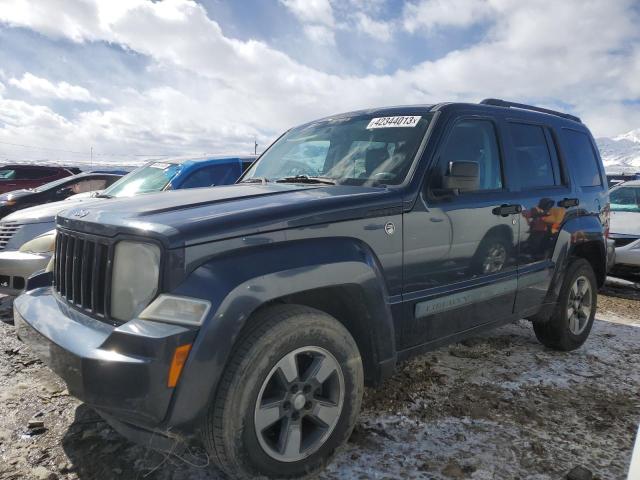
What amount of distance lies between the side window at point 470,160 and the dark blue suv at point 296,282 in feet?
0.04

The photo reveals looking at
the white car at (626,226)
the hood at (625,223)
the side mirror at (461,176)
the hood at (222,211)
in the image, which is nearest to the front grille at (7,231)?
the hood at (222,211)

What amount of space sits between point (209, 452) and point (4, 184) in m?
14.4

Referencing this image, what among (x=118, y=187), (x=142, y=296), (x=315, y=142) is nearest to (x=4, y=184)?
(x=118, y=187)

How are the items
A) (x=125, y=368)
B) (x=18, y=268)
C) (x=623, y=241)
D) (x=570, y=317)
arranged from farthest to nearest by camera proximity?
(x=623, y=241) → (x=18, y=268) → (x=570, y=317) → (x=125, y=368)

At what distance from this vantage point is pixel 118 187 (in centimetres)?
637

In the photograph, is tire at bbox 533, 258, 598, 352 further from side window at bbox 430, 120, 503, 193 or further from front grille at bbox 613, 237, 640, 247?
front grille at bbox 613, 237, 640, 247

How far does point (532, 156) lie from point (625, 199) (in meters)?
5.63

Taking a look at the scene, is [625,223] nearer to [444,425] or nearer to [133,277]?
[444,425]

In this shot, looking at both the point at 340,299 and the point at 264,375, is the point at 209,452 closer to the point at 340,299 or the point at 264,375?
the point at 264,375

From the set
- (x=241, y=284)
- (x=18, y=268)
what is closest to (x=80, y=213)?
(x=241, y=284)

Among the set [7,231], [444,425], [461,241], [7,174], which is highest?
[7,174]

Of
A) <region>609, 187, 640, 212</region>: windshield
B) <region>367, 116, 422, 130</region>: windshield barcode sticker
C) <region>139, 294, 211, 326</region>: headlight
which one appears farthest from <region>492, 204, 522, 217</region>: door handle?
<region>609, 187, 640, 212</region>: windshield

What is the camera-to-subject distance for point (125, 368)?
1.92 meters

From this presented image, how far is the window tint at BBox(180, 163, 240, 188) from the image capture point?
239 inches
